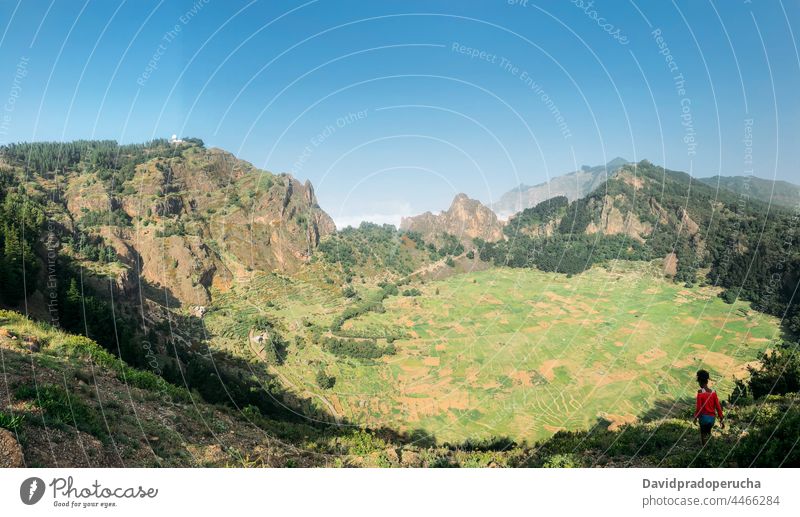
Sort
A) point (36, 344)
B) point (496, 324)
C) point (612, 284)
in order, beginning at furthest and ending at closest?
point (612, 284) → point (496, 324) → point (36, 344)

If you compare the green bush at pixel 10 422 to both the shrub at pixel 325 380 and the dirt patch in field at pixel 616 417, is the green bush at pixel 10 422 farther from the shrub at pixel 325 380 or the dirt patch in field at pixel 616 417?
the dirt patch in field at pixel 616 417

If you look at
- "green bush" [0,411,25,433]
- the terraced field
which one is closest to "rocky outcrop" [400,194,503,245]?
the terraced field

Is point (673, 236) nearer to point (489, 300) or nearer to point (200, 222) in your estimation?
point (489, 300)

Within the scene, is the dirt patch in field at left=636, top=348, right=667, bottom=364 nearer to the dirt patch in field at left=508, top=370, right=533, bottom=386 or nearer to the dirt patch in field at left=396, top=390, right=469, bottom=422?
the dirt patch in field at left=508, top=370, right=533, bottom=386

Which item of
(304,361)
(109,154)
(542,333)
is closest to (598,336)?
(542,333)

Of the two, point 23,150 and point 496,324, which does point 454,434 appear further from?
point 23,150
